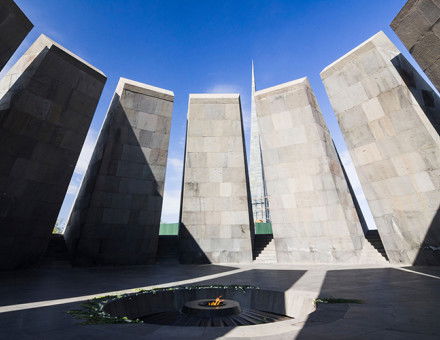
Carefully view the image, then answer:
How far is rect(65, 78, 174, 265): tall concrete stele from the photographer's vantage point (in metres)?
14.7

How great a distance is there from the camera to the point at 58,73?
12211 mm

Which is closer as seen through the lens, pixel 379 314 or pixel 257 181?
pixel 379 314

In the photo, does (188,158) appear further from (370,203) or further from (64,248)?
(370,203)

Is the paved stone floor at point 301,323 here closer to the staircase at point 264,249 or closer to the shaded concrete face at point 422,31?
the shaded concrete face at point 422,31

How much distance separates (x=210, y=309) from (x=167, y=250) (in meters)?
12.5

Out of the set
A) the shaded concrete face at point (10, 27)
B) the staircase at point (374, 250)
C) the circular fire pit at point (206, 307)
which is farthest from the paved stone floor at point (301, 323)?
the staircase at point (374, 250)

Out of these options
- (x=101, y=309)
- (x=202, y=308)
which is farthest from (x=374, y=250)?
(x=101, y=309)

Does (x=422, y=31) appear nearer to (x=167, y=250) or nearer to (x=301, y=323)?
(x=301, y=323)

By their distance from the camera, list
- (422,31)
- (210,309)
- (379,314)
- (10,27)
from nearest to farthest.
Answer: (379,314), (210,309), (422,31), (10,27)

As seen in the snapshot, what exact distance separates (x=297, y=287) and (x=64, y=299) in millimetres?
6051

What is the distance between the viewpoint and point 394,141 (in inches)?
524

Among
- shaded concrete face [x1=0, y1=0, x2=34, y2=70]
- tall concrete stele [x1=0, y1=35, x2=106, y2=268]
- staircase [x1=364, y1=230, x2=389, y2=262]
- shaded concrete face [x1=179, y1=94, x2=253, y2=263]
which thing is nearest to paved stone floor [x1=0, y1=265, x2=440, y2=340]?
tall concrete stele [x1=0, y1=35, x2=106, y2=268]

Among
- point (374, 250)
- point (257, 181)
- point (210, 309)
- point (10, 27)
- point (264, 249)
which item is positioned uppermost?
point (257, 181)

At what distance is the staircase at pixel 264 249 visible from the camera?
54.8 feet
